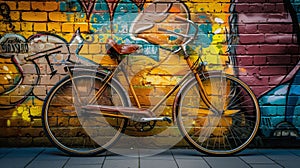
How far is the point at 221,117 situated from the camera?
4535 millimetres

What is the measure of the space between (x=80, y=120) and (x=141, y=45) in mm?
1214

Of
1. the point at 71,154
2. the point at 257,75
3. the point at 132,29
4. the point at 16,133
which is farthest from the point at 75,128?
the point at 257,75

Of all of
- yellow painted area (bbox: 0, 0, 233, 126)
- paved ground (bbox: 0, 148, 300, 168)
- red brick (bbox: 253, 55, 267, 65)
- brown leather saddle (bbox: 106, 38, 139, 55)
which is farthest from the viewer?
red brick (bbox: 253, 55, 267, 65)

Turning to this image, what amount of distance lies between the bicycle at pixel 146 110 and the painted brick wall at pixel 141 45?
0.58 feet

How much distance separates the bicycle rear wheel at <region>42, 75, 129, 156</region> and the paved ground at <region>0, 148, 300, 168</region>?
176 millimetres

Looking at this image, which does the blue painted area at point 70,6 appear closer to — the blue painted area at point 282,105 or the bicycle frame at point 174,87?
the bicycle frame at point 174,87

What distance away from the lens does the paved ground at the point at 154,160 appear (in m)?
3.78

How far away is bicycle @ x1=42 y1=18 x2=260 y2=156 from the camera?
13.6 ft

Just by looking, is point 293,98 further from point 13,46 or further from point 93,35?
point 13,46

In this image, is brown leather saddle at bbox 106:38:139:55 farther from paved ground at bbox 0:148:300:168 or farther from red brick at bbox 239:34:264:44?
red brick at bbox 239:34:264:44

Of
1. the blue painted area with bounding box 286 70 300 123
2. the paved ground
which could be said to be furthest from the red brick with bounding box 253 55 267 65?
the paved ground

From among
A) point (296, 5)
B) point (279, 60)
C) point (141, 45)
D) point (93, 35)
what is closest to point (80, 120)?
point (93, 35)

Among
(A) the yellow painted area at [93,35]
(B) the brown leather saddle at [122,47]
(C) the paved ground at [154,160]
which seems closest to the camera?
(C) the paved ground at [154,160]

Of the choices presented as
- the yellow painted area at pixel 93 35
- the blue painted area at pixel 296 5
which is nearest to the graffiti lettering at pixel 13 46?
the yellow painted area at pixel 93 35
